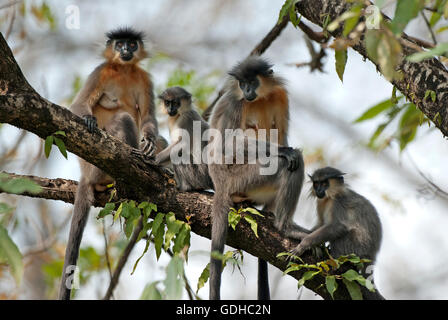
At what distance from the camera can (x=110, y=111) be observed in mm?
5824

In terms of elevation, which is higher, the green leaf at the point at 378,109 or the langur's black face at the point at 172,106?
the langur's black face at the point at 172,106

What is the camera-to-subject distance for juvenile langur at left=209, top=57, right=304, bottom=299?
4871 mm

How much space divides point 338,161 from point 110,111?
6.91 m

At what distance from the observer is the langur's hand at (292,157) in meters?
4.95

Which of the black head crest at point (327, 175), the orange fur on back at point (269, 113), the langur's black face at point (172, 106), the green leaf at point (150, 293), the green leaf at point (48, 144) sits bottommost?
the green leaf at point (150, 293)

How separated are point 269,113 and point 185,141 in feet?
3.13

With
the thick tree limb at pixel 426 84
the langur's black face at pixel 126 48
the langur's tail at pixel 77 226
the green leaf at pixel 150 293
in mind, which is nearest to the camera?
the green leaf at pixel 150 293

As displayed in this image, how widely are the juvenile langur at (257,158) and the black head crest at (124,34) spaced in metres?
1.36

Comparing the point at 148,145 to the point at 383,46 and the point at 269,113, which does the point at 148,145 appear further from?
the point at 383,46

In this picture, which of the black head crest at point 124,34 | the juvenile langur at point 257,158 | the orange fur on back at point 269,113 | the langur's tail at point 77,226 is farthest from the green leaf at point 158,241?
the black head crest at point 124,34

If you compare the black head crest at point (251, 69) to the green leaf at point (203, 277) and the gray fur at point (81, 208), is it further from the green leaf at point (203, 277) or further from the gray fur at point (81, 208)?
the green leaf at point (203, 277)

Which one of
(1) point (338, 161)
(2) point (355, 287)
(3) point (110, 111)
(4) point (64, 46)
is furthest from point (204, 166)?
(4) point (64, 46)
